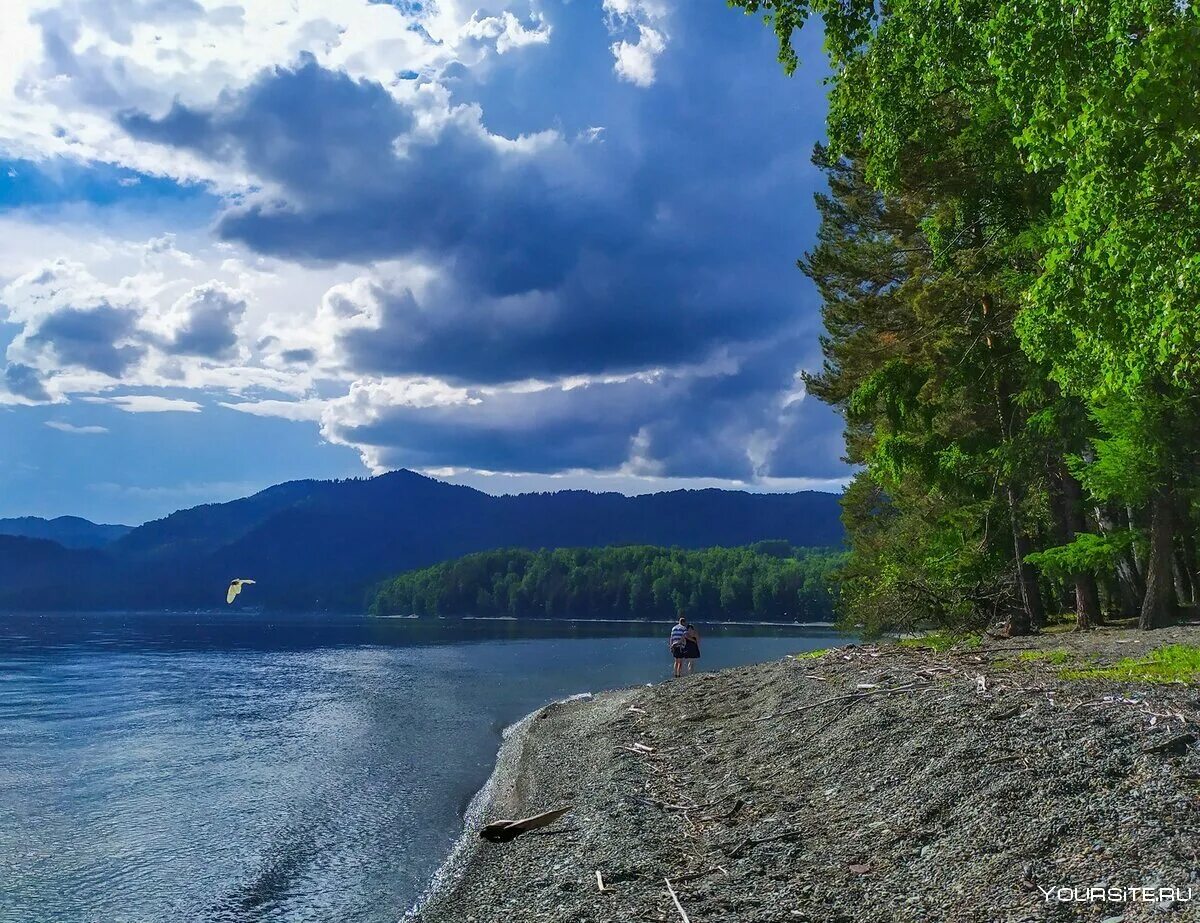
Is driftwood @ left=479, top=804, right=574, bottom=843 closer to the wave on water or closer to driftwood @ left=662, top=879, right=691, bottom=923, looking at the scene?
the wave on water

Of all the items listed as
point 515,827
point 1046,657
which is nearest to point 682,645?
point 1046,657

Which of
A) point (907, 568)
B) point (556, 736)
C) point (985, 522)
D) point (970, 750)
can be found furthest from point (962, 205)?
point (556, 736)

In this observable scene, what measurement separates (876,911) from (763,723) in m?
10.4

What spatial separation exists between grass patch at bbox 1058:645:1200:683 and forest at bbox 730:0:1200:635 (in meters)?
5.42

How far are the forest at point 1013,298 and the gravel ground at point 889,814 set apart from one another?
7086 millimetres

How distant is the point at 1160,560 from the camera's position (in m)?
26.8

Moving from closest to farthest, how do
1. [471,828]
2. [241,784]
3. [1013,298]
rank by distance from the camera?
[471,828]
[241,784]
[1013,298]

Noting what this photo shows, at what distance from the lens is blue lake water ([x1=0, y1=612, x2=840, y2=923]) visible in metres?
15.5

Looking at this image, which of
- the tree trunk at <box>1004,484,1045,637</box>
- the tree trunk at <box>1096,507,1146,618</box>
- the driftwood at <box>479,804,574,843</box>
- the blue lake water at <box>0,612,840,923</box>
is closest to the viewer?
the blue lake water at <box>0,612,840,923</box>

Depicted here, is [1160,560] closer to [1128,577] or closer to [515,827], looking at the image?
[1128,577]

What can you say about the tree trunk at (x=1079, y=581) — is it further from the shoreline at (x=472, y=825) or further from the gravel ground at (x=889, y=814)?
the shoreline at (x=472, y=825)

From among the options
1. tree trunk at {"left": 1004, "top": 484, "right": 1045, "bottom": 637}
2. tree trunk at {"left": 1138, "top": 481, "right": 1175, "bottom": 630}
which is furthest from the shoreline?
tree trunk at {"left": 1138, "top": 481, "right": 1175, "bottom": 630}

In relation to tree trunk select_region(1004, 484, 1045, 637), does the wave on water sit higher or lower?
lower

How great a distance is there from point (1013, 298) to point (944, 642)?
1090 cm
